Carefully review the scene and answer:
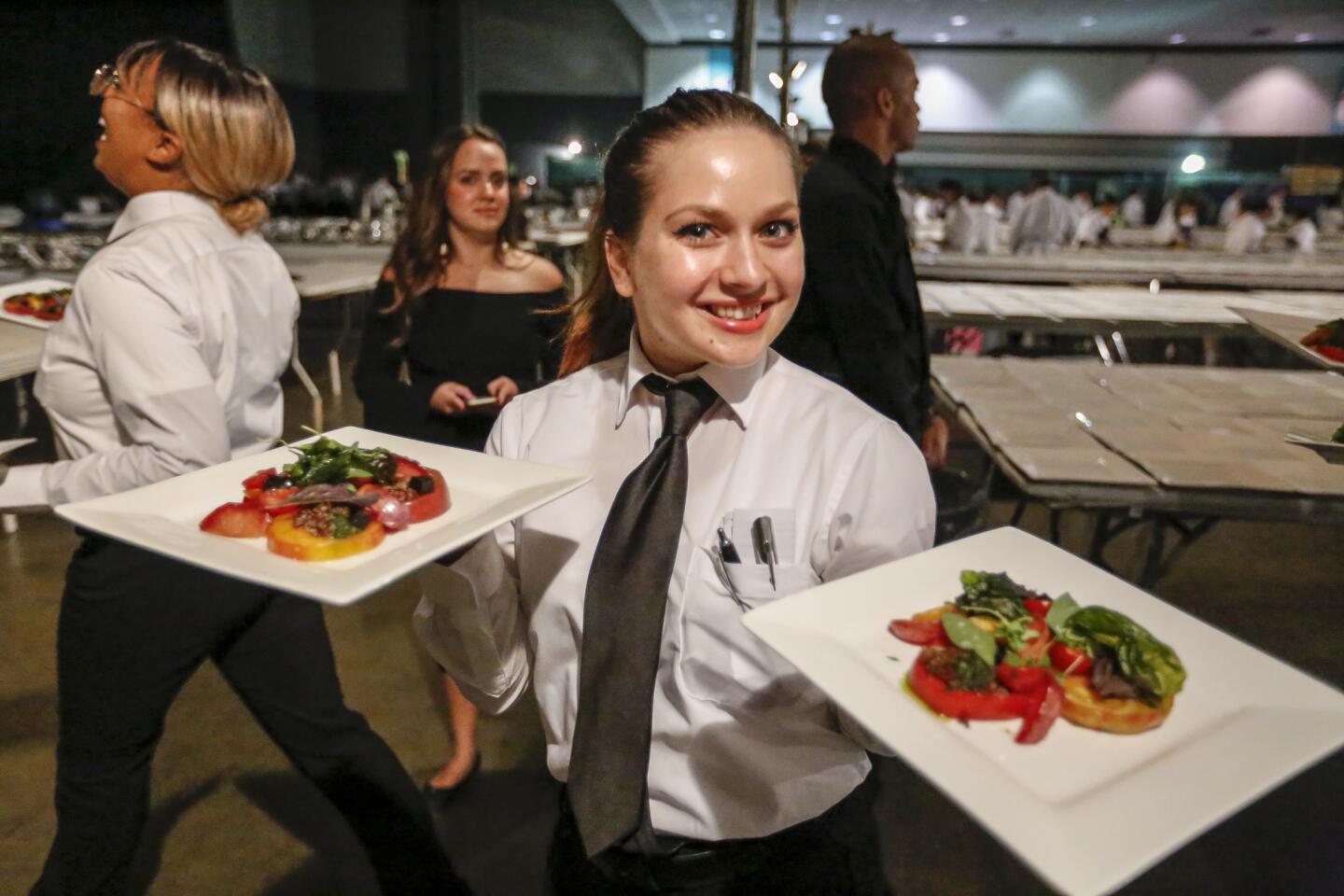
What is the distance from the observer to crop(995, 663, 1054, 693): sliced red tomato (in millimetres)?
737

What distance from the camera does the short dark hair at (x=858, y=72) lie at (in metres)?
2.12

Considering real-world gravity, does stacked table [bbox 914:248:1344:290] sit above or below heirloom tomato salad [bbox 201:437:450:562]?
above

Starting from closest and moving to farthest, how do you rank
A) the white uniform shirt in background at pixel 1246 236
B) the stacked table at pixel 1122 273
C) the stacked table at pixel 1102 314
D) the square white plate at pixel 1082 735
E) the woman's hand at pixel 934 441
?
the square white plate at pixel 1082 735 → the woman's hand at pixel 934 441 → the stacked table at pixel 1102 314 → the stacked table at pixel 1122 273 → the white uniform shirt in background at pixel 1246 236

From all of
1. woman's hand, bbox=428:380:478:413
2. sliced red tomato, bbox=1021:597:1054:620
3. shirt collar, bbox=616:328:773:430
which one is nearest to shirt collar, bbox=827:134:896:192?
woman's hand, bbox=428:380:478:413

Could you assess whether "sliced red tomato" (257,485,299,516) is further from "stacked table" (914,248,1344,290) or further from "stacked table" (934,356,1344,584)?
"stacked table" (914,248,1344,290)

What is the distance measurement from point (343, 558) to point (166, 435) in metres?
0.54

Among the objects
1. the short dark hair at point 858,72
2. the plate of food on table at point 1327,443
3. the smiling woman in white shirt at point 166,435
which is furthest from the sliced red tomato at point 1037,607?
the short dark hair at point 858,72

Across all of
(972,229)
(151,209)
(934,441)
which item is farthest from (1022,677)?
(972,229)

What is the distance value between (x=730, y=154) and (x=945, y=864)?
1689 mm

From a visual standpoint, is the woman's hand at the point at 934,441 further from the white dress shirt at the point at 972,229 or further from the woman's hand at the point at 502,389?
the white dress shirt at the point at 972,229

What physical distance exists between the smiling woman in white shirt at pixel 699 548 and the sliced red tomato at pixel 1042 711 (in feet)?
Answer: 0.83

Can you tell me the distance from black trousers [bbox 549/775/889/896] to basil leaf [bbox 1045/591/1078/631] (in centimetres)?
45

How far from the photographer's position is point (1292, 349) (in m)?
1.38

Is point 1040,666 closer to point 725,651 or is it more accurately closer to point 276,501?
point 725,651
